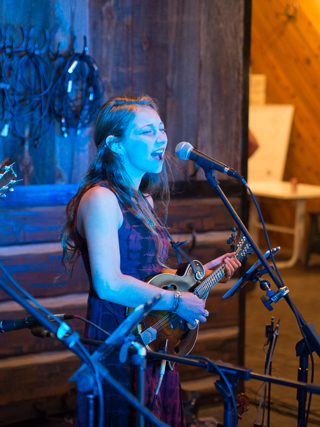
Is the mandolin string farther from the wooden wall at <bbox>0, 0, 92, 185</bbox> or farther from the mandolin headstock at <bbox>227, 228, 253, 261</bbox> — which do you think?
the wooden wall at <bbox>0, 0, 92, 185</bbox>

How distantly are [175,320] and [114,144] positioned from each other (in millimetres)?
659

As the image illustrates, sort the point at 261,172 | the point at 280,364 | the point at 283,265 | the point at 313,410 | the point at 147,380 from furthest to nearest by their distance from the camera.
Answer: the point at 261,172, the point at 283,265, the point at 280,364, the point at 313,410, the point at 147,380

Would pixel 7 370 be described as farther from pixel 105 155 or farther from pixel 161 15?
pixel 161 15

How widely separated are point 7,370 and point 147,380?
131 centimetres

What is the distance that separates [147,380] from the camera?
1.73m

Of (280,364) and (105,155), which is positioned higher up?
(105,155)

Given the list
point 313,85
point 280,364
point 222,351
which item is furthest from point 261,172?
point 222,351

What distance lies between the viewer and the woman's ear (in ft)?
5.91

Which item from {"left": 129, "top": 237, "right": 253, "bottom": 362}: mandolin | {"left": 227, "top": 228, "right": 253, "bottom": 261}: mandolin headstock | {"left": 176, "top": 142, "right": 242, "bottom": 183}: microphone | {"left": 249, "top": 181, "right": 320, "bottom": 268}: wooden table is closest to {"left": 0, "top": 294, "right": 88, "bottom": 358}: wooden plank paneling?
{"left": 129, "top": 237, "right": 253, "bottom": 362}: mandolin

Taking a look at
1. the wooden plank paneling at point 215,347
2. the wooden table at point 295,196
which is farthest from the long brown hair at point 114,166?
the wooden table at point 295,196

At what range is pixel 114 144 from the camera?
1807mm

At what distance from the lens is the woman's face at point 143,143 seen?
5.79 feet

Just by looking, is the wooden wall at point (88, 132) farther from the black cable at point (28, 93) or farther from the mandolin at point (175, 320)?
the mandolin at point (175, 320)

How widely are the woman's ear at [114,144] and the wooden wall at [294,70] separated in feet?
17.9
